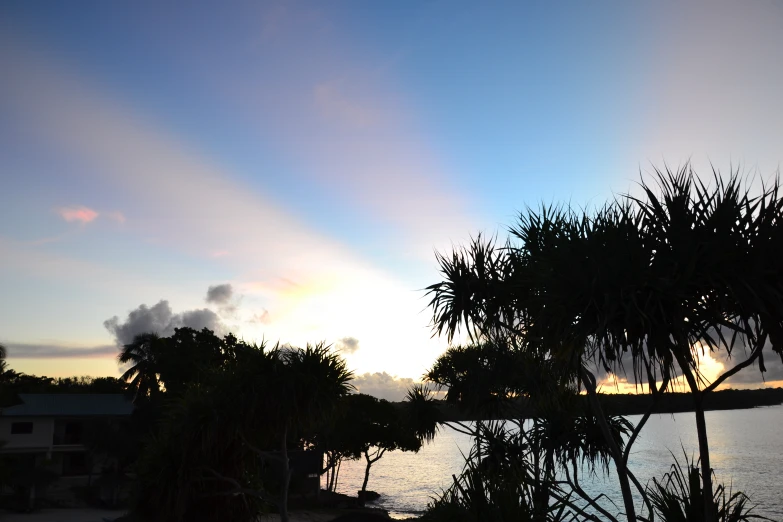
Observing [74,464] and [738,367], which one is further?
[74,464]

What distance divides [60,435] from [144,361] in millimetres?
7463

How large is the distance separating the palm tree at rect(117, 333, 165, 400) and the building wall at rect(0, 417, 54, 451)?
20.5 ft

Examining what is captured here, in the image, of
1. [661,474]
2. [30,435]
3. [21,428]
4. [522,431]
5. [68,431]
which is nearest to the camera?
[522,431]

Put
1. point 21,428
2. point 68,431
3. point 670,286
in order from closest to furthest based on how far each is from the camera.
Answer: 1. point 670,286
2. point 21,428
3. point 68,431

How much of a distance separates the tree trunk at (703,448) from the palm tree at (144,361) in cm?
4244

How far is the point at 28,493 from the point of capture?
34156 mm

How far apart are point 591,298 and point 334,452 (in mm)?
44250

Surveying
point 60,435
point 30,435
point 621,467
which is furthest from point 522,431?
point 60,435

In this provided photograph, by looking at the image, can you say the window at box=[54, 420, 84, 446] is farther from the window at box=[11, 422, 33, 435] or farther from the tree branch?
the tree branch

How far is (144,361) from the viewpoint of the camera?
44844 millimetres

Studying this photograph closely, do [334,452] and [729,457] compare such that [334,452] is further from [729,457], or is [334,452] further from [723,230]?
[729,457]

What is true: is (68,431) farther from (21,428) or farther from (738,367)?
(738,367)

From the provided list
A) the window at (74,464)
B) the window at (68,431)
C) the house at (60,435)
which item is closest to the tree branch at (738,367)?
the house at (60,435)

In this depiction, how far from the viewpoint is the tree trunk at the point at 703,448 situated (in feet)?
21.5
